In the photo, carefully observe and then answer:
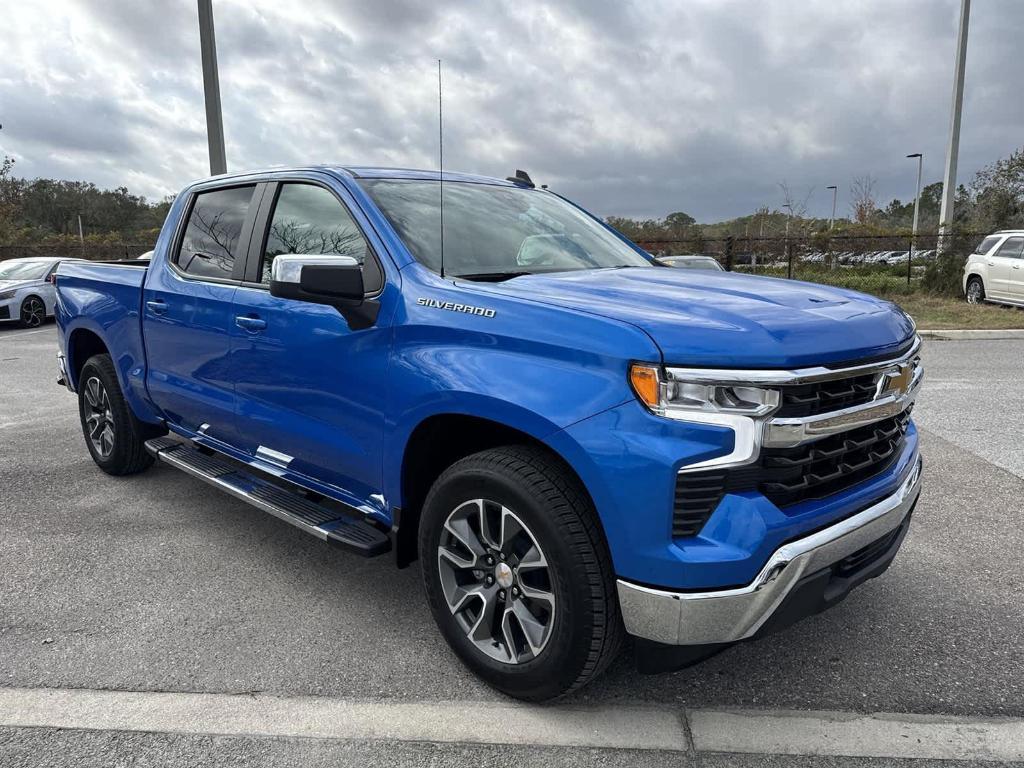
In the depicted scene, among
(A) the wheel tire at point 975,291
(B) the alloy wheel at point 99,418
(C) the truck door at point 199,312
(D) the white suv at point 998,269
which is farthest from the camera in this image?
(A) the wheel tire at point 975,291

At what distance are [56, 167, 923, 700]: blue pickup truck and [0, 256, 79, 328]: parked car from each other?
13400 mm

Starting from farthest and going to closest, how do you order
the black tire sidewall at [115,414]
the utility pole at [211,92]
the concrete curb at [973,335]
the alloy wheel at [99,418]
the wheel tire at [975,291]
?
the wheel tire at [975,291], the concrete curb at [973,335], the utility pole at [211,92], the alloy wheel at [99,418], the black tire sidewall at [115,414]

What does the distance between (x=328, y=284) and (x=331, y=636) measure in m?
1.44

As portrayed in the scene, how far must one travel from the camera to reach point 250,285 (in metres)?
3.64

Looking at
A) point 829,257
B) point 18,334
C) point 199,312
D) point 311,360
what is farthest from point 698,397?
point 829,257

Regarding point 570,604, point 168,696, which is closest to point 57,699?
point 168,696

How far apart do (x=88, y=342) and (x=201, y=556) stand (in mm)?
2385

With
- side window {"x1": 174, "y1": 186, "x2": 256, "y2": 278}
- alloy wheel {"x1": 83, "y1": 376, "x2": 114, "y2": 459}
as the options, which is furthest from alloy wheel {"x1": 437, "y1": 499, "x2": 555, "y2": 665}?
alloy wheel {"x1": 83, "y1": 376, "x2": 114, "y2": 459}

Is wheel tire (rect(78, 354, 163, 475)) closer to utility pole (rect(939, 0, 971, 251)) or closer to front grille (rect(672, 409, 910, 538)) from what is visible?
front grille (rect(672, 409, 910, 538))

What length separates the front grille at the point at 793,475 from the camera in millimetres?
2123

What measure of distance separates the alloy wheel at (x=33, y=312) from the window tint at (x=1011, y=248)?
65.5ft

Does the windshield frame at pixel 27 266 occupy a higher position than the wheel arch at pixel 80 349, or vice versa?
the windshield frame at pixel 27 266

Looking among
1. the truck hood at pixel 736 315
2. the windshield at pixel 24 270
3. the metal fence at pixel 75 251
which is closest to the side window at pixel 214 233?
the truck hood at pixel 736 315

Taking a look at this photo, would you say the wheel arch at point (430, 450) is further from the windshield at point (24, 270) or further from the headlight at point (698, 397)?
the windshield at point (24, 270)
